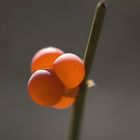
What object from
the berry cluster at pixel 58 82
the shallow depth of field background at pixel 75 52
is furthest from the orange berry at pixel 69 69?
the shallow depth of field background at pixel 75 52

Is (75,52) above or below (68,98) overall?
below

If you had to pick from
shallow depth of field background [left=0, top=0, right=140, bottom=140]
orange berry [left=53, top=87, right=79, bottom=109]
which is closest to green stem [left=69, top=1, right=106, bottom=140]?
orange berry [left=53, top=87, right=79, bottom=109]

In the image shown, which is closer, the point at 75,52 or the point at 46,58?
the point at 46,58

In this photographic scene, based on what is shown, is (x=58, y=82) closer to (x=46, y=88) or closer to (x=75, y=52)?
(x=46, y=88)

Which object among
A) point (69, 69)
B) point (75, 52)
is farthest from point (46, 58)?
point (75, 52)

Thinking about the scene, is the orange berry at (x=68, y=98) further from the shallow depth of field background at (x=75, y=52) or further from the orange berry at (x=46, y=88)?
the shallow depth of field background at (x=75, y=52)

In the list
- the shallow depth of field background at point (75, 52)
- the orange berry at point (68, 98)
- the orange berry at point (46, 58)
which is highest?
the orange berry at point (46, 58)
